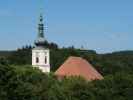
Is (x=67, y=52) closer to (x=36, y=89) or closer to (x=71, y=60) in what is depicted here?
(x=71, y=60)

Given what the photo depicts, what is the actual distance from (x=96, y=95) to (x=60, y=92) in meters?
3.71

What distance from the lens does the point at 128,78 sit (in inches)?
2518

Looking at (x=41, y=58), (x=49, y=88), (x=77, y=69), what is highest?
(x=41, y=58)

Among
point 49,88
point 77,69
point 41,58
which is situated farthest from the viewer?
point 77,69

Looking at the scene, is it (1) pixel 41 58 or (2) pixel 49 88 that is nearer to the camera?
(2) pixel 49 88

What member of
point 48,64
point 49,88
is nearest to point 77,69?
point 48,64

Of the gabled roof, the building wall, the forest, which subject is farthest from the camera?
the building wall

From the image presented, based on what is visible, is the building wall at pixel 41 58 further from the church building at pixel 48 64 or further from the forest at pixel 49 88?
the forest at pixel 49 88

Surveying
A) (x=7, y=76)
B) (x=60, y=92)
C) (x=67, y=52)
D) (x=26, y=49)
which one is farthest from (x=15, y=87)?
(x=26, y=49)

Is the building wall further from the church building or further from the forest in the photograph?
the forest

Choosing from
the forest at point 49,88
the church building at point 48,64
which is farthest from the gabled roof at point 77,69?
the forest at point 49,88

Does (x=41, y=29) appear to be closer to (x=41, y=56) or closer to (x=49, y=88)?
(x=41, y=56)

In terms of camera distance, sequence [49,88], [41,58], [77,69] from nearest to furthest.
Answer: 1. [49,88]
2. [41,58]
3. [77,69]

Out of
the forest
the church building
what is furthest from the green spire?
the forest
